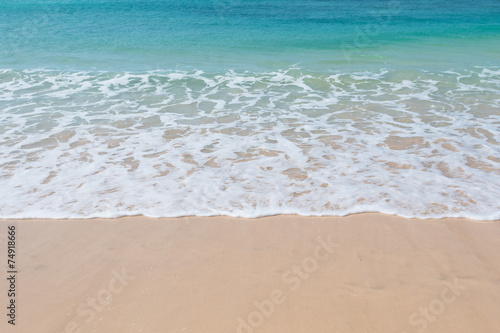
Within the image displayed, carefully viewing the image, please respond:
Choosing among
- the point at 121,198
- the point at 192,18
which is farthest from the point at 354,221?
the point at 192,18

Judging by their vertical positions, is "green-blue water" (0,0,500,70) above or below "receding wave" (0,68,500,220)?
below

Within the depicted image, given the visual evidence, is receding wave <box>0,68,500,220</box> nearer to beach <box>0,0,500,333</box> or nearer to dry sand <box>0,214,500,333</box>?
beach <box>0,0,500,333</box>

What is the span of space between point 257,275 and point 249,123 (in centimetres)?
445

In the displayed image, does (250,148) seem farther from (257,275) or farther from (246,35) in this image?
(246,35)

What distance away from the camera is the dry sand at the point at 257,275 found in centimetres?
322

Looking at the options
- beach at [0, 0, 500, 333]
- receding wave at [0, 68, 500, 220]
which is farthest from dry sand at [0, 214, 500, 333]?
receding wave at [0, 68, 500, 220]

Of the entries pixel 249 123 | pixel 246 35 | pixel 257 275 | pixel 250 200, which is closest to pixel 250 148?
pixel 249 123

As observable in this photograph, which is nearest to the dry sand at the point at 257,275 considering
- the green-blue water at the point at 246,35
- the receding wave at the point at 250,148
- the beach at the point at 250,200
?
the beach at the point at 250,200

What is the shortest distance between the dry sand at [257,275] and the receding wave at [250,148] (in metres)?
0.31

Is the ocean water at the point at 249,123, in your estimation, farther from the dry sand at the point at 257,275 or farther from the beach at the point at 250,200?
the dry sand at the point at 257,275

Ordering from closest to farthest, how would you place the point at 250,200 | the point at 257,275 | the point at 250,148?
the point at 257,275
the point at 250,200
the point at 250,148

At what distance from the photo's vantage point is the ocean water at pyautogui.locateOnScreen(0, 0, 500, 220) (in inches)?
200

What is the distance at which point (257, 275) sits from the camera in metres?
3.71

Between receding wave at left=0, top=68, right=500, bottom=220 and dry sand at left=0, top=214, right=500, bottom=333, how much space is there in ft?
1.02
